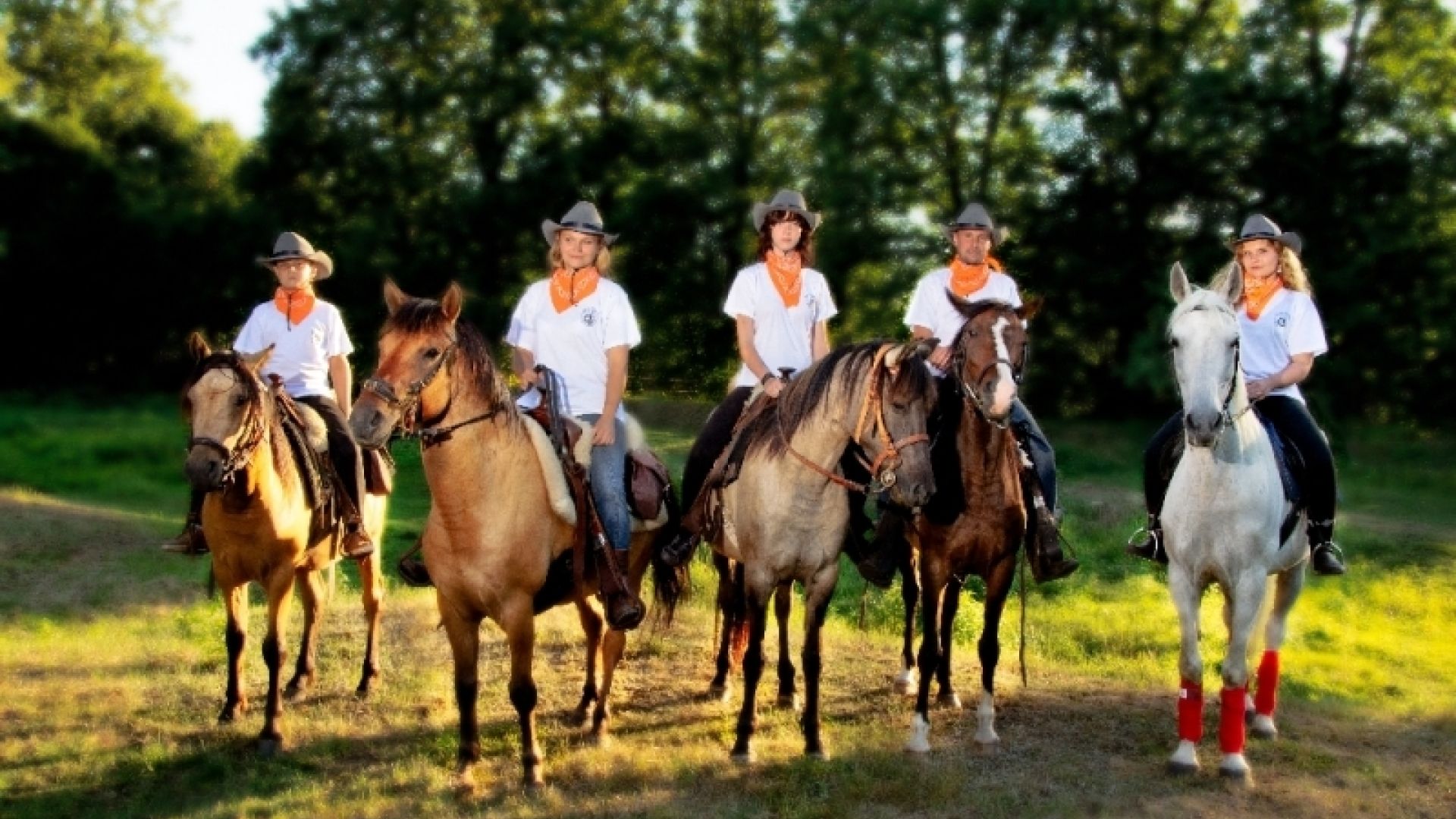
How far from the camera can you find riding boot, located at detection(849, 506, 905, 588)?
272 inches

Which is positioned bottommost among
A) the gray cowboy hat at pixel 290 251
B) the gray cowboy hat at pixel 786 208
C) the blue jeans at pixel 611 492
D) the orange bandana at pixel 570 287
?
the blue jeans at pixel 611 492

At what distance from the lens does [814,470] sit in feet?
20.6

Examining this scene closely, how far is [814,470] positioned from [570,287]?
1694 mm

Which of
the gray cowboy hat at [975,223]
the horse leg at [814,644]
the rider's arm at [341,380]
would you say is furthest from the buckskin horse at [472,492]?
the gray cowboy hat at [975,223]

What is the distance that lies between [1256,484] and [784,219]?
3.04 m

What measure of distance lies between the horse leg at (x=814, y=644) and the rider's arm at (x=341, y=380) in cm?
339

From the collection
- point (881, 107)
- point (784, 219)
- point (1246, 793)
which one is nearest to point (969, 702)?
point (1246, 793)

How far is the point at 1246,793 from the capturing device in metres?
6.25

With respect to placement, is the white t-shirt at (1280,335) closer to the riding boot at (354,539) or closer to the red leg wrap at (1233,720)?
the red leg wrap at (1233,720)

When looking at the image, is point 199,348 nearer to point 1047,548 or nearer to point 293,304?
point 293,304

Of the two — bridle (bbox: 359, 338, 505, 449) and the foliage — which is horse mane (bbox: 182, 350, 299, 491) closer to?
bridle (bbox: 359, 338, 505, 449)

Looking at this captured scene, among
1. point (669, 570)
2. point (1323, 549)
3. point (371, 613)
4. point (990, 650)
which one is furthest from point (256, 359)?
point (1323, 549)

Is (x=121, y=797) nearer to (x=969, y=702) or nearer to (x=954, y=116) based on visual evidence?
(x=969, y=702)

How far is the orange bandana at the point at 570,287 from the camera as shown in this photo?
6625 millimetres
